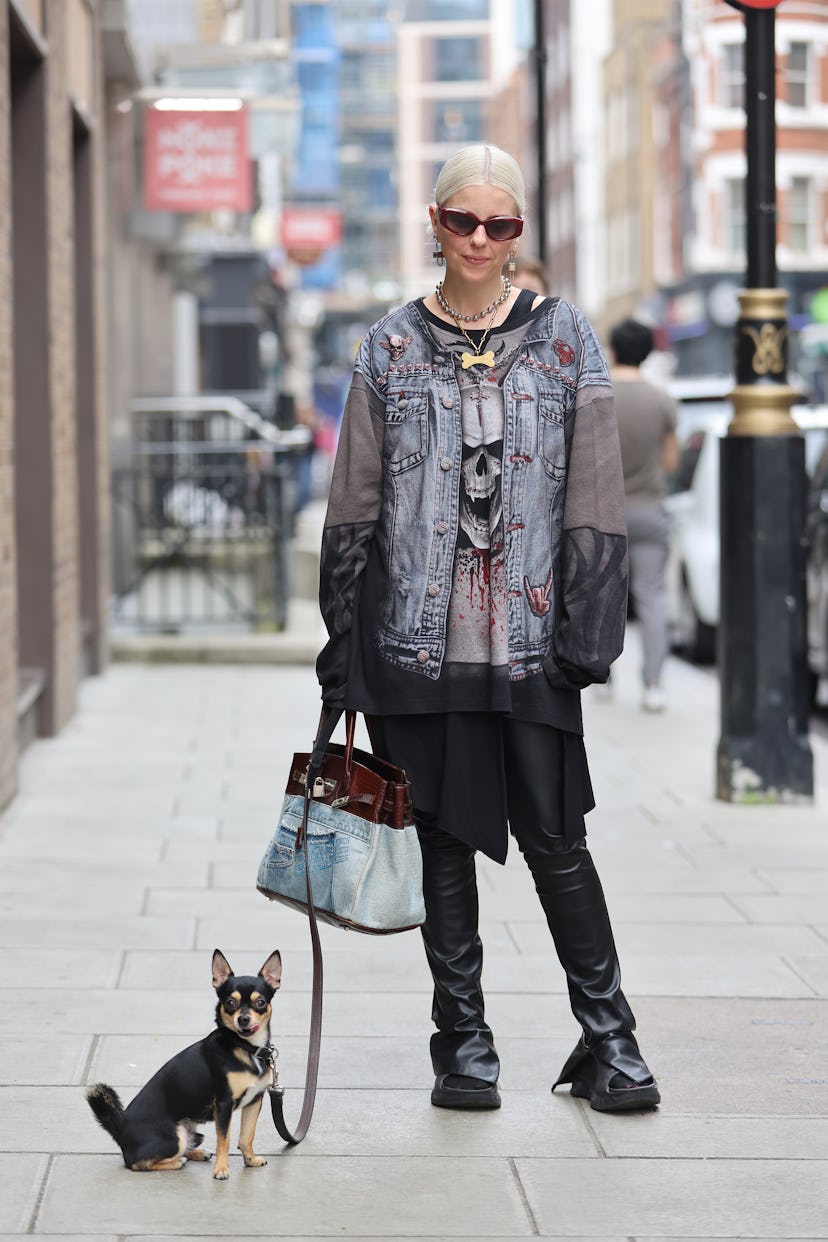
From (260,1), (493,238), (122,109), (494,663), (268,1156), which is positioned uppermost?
(260,1)

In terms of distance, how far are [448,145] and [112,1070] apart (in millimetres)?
121834

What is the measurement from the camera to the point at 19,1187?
388 centimetres

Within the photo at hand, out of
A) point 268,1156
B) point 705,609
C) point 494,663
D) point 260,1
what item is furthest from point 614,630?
point 260,1

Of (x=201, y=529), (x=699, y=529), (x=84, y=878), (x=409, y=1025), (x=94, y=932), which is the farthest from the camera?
(x=201, y=529)

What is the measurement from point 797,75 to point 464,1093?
4723 centimetres

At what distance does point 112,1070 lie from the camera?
4613 millimetres

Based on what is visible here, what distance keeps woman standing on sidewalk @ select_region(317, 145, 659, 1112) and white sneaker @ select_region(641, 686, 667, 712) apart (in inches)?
266

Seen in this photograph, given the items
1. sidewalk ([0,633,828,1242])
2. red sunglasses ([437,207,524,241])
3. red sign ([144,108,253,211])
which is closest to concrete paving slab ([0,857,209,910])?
sidewalk ([0,633,828,1242])

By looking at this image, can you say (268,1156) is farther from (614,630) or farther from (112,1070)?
(614,630)

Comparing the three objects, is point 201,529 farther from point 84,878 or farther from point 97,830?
point 84,878

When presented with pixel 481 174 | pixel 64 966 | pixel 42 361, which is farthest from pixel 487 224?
pixel 42 361

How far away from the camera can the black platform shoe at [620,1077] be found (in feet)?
14.4

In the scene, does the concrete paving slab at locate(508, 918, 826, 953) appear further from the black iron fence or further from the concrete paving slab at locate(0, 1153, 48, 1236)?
the black iron fence

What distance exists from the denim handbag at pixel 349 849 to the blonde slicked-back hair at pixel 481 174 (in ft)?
3.69
